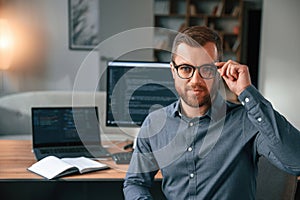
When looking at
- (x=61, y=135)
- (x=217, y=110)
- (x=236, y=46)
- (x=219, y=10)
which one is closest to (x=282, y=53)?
(x=236, y=46)

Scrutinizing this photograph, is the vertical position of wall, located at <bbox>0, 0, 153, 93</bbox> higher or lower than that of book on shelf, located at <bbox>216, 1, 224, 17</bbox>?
lower

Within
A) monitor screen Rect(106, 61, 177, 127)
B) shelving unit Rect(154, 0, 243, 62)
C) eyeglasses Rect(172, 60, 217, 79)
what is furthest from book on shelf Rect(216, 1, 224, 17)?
eyeglasses Rect(172, 60, 217, 79)

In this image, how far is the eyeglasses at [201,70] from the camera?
3.85 ft

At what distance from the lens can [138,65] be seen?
1856mm

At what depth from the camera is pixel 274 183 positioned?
160 cm

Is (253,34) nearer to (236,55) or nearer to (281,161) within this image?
(236,55)

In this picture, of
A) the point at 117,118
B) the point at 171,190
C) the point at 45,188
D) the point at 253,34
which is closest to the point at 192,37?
the point at 171,190

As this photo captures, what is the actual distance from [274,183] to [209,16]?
5.02m

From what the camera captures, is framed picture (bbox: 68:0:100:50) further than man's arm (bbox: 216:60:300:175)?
Yes

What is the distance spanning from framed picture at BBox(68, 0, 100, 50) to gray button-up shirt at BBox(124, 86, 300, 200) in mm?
3460

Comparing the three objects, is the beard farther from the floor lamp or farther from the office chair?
the floor lamp

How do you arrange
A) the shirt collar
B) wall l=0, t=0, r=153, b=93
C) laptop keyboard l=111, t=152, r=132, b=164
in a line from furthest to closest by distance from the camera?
wall l=0, t=0, r=153, b=93, laptop keyboard l=111, t=152, r=132, b=164, the shirt collar

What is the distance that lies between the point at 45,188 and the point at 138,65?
34.4 inches

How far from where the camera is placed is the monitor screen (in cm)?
183
